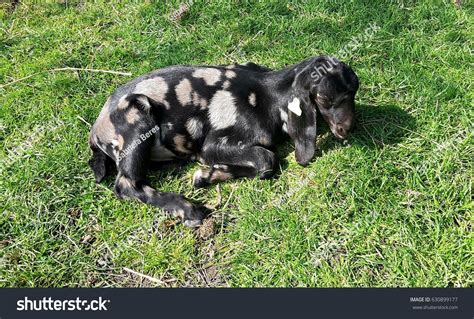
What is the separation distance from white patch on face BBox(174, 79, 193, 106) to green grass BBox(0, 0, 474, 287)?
613 millimetres

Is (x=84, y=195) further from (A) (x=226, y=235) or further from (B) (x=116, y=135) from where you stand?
(A) (x=226, y=235)

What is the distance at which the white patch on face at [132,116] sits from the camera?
380 cm

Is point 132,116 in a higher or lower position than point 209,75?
lower

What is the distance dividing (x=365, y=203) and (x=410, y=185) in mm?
385

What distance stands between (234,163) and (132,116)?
932 mm

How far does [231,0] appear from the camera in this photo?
5.69m

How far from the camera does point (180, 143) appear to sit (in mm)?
4020
